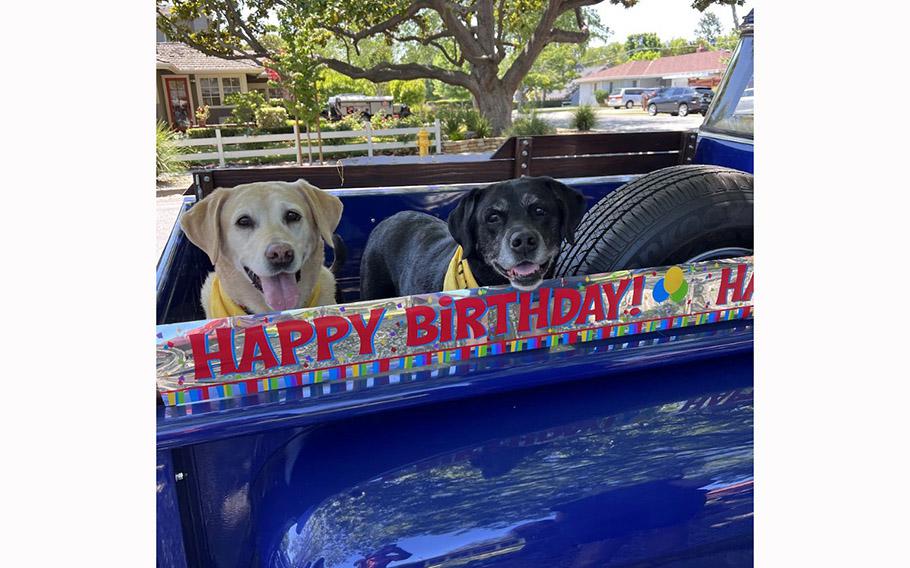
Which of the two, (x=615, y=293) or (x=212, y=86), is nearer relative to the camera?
(x=615, y=293)

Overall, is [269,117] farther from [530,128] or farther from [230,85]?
[530,128]

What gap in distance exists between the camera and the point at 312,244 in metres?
1.72

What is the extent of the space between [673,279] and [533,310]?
338 millimetres

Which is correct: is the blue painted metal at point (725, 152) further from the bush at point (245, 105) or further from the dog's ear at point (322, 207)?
the bush at point (245, 105)

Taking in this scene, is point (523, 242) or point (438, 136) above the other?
point (438, 136)

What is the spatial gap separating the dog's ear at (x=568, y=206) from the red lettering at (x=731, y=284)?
1.34ft

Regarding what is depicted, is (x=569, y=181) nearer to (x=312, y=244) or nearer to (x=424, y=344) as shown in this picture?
(x=312, y=244)

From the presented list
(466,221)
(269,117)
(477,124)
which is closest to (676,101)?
(477,124)

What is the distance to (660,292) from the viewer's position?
4.57 feet

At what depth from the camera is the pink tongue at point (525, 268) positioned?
5.03 ft

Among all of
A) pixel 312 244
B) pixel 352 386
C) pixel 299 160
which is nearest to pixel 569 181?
pixel 312 244

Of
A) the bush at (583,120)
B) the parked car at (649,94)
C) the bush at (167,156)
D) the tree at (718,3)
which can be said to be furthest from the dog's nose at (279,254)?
the parked car at (649,94)

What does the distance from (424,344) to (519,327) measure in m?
0.21

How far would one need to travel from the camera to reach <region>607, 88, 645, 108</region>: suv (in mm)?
30527
